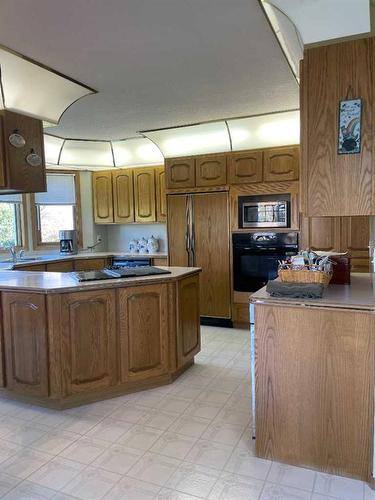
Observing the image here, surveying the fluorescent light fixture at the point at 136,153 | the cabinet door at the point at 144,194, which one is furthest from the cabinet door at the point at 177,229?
the fluorescent light fixture at the point at 136,153

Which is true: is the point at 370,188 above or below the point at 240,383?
above

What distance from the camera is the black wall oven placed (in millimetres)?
4281

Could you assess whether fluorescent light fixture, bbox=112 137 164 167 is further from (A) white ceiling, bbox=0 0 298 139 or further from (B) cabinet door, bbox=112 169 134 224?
(A) white ceiling, bbox=0 0 298 139

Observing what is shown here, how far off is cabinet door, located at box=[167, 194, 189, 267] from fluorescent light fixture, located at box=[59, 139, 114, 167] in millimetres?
1264

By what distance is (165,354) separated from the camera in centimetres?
299

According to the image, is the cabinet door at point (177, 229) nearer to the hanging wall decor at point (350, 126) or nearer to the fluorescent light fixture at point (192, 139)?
the fluorescent light fixture at point (192, 139)

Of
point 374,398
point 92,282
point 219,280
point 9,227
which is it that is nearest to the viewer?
point 374,398

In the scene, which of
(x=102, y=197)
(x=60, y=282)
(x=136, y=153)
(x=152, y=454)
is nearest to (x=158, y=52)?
(x=60, y=282)

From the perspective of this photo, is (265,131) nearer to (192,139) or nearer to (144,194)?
(192,139)

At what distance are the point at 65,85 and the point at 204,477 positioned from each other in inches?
115

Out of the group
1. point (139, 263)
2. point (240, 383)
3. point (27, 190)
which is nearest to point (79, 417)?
point (240, 383)

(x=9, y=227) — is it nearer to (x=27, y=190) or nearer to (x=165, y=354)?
(x=27, y=190)

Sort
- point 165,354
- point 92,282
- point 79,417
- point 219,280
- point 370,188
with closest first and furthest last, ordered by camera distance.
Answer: point 370,188, point 79,417, point 92,282, point 165,354, point 219,280

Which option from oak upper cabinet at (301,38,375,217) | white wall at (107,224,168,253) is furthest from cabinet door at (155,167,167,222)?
oak upper cabinet at (301,38,375,217)
